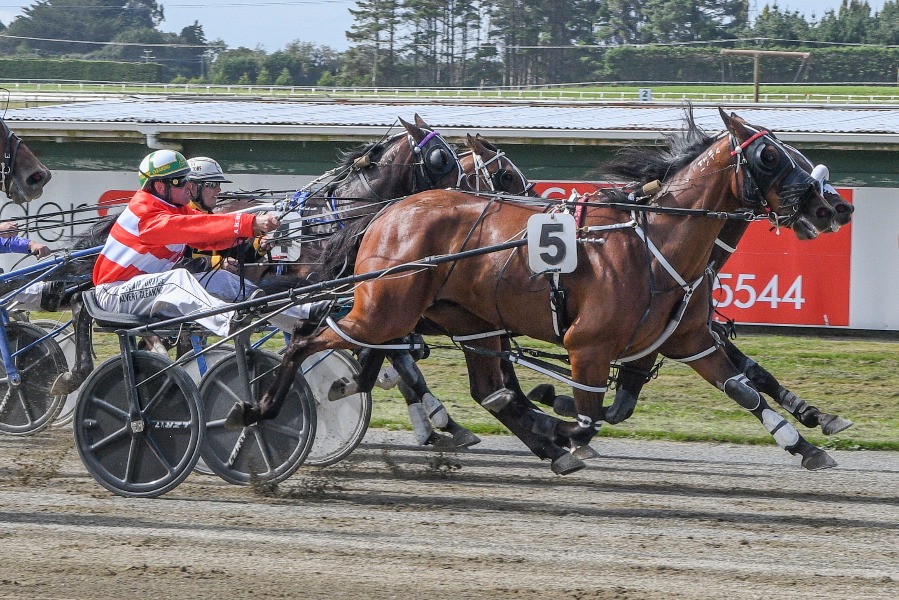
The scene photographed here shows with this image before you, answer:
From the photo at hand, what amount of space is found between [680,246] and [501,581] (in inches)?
82.8

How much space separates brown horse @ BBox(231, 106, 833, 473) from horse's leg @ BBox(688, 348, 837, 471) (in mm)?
10

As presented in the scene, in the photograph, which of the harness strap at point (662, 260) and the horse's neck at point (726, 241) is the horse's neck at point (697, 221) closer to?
the harness strap at point (662, 260)

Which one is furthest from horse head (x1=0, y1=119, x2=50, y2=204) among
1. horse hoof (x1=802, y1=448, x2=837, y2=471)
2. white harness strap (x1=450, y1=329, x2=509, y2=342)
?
horse hoof (x1=802, y1=448, x2=837, y2=471)

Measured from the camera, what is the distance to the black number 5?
5672mm

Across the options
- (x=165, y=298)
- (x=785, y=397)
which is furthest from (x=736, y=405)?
(x=165, y=298)

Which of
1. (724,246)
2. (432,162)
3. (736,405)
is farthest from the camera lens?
(736,405)

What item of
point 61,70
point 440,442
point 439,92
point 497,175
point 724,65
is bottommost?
point 440,442

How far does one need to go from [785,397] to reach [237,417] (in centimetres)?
301

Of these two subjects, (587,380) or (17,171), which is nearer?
(587,380)

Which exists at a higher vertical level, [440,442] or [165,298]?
[165,298]

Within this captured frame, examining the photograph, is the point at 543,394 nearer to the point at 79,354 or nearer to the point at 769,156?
the point at 769,156

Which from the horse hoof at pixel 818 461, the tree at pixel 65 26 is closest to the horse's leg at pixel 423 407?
the horse hoof at pixel 818 461

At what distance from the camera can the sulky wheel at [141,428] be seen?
577 cm

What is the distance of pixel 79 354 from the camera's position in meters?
6.39
